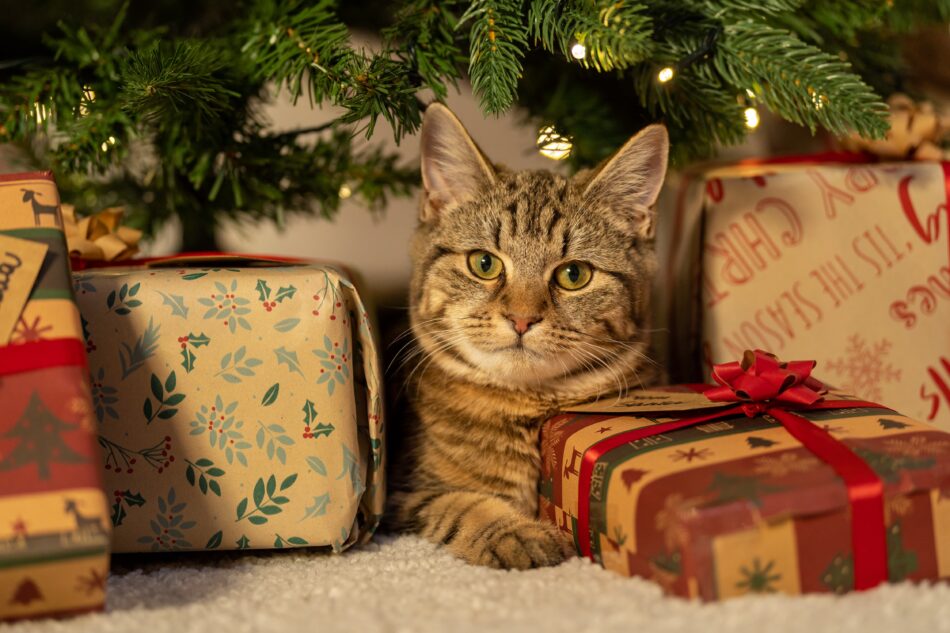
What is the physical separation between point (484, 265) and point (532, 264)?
8cm

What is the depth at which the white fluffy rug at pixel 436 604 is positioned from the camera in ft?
2.35

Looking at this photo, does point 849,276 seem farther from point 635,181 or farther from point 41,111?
point 41,111

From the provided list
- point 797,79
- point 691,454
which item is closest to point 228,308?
point 691,454

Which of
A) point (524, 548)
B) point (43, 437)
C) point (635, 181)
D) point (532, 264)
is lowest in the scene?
point (524, 548)

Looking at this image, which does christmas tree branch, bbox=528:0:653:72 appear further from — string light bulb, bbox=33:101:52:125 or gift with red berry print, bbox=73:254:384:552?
string light bulb, bbox=33:101:52:125

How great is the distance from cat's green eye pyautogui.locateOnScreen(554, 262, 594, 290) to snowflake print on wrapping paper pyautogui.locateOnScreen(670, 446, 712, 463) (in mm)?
334

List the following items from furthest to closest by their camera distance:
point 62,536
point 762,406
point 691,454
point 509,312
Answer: point 509,312
point 762,406
point 691,454
point 62,536

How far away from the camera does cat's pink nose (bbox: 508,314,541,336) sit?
1038 mm

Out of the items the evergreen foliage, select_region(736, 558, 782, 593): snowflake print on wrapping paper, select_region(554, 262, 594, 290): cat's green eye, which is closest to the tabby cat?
select_region(554, 262, 594, 290): cat's green eye

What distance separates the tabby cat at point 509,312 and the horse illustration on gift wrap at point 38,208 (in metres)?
0.50

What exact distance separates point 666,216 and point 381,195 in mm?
829

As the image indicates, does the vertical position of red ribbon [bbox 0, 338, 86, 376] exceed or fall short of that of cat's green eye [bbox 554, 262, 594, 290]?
it falls short

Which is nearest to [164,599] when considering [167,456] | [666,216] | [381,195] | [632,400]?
[167,456]

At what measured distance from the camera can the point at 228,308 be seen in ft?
3.11
